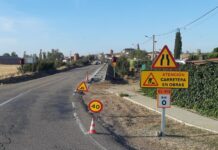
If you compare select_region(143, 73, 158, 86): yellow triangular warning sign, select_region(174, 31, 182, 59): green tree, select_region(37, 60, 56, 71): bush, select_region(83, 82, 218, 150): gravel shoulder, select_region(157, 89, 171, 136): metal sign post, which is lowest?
select_region(83, 82, 218, 150): gravel shoulder

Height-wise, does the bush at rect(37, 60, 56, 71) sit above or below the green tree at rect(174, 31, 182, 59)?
below

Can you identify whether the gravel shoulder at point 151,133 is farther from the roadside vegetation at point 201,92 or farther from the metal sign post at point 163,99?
the roadside vegetation at point 201,92

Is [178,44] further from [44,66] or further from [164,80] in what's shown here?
[164,80]

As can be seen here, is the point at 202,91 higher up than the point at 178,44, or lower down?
lower down

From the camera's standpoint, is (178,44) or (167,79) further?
(178,44)

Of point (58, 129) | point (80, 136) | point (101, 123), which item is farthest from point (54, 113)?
point (80, 136)

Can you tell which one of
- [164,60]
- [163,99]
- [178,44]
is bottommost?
[163,99]

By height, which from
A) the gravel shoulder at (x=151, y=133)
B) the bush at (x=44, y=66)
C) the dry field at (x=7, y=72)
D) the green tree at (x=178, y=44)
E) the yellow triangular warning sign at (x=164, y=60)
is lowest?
the dry field at (x=7, y=72)

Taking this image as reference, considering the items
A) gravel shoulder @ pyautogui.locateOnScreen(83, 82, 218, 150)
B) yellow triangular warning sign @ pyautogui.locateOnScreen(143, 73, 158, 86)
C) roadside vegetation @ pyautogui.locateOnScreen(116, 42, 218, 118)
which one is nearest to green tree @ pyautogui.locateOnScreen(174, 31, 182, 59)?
roadside vegetation @ pyautogui.locateOnScreen(116, 42, 218, 118)

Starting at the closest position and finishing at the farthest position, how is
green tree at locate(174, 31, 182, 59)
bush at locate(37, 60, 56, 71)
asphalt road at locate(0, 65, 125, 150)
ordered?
asphalt road at locate(0, 65, 125, 150) < bush at locate(37, 60, 56, 71) < green tree at locate(174, 31, 182, 59)

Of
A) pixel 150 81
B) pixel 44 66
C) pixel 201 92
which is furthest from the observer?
pixel 44 66

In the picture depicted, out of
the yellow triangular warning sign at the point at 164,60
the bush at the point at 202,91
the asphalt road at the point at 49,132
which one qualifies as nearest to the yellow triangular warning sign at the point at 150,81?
the yellow triangular warning sign at the point at 164,60

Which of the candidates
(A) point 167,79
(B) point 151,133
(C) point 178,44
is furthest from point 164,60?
(C) point 178,44

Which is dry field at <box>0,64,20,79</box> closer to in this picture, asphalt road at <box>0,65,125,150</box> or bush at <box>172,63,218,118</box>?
bush at <box>172,63,218,118</box>
